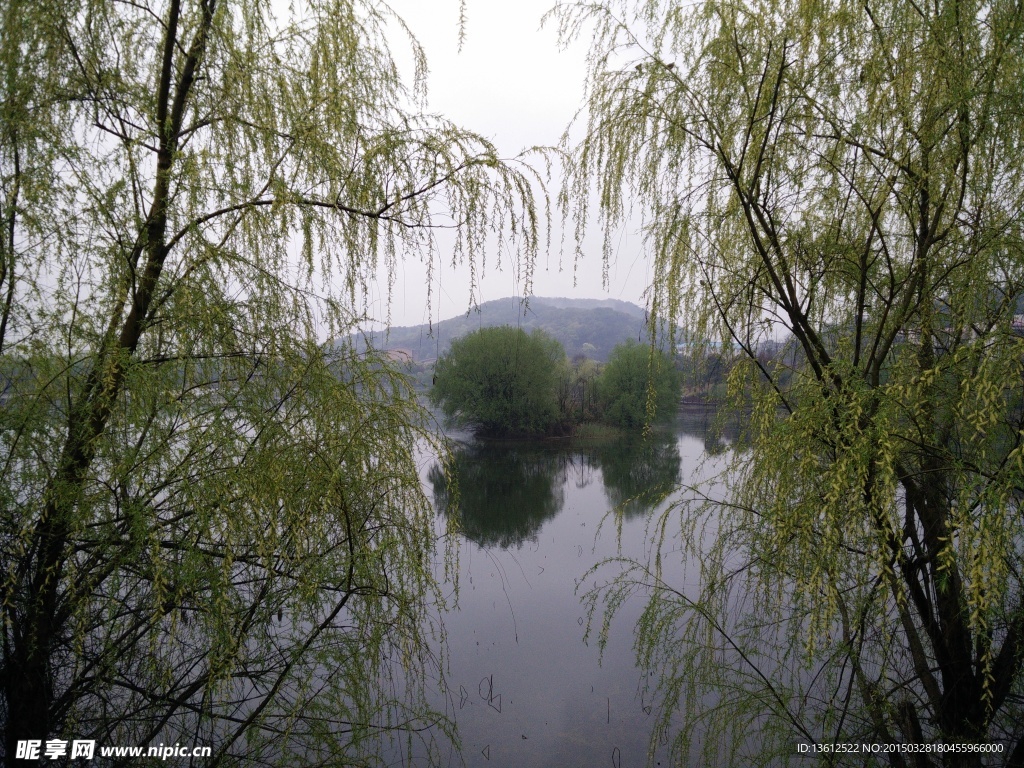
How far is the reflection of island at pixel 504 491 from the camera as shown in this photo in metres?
8.96

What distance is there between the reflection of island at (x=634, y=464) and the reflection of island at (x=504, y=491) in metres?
0.93

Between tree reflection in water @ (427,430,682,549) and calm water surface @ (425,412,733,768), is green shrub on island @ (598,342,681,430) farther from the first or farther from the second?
calm water surface @ (425,412,733,768)

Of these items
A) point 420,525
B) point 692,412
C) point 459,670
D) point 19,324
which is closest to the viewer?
point 19,324

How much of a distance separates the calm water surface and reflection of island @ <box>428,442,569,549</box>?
4cm

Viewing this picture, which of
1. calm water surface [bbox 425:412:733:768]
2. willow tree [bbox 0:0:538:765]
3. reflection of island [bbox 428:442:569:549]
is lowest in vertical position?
calm water surface [bbox 425:412:733:768]

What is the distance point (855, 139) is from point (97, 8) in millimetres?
2440

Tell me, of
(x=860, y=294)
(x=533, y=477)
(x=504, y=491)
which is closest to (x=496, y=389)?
(x=533, y=477)

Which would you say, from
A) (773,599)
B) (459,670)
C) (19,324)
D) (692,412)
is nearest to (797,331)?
(773,599)

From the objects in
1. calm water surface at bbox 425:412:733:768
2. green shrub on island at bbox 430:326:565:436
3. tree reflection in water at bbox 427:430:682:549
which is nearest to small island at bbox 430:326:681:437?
green shrub on island at bbox 430:326:565:436

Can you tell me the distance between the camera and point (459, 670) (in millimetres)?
5348

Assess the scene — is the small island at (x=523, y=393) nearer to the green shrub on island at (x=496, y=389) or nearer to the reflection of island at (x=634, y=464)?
the green shrub on island at (x=496, y=389)

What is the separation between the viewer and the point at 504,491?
448 inches

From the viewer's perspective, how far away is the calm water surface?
4.45 m

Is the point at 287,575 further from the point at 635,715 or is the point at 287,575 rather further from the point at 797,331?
the point at 635,715
